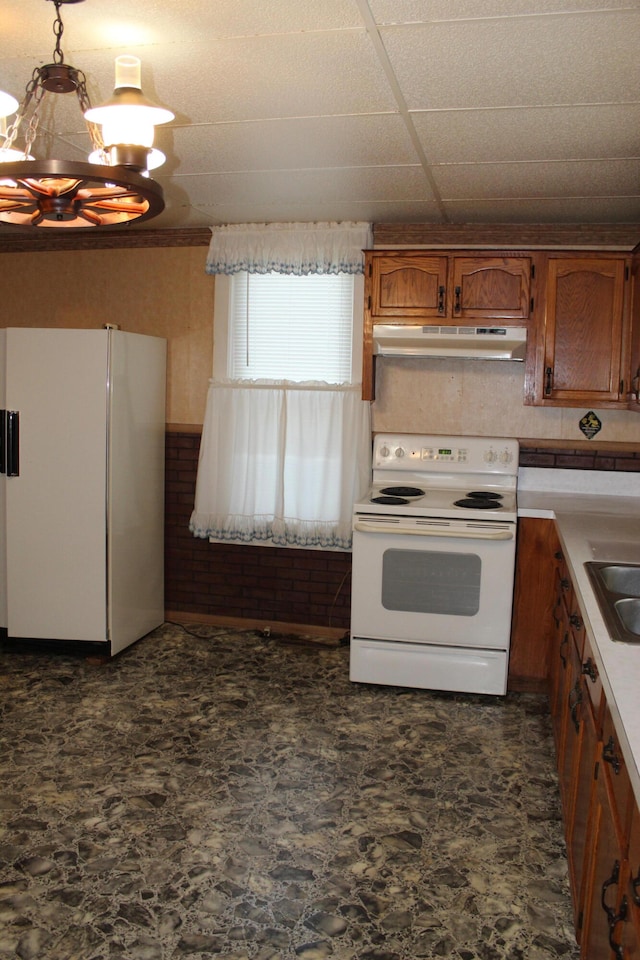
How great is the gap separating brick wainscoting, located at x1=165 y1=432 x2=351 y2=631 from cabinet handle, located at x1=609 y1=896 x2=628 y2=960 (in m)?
3.13

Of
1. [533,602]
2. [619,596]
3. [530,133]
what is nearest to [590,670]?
[619,596]

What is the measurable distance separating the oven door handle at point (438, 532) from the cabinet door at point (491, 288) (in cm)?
108

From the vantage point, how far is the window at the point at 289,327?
4422 mm

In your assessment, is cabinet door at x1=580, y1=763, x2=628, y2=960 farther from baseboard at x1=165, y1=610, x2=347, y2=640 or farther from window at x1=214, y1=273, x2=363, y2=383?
window at x1=214, y1=273, x2=363, y2=383

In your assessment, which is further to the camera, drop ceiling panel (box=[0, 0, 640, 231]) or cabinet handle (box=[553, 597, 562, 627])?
cabinet handle (box=[553, 597, 562, 627])

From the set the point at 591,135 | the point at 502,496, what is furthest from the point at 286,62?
the point at 502,496

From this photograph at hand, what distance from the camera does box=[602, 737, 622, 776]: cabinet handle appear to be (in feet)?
5.01

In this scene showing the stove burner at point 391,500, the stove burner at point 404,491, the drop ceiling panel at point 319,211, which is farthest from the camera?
the stove burner at point 404,491

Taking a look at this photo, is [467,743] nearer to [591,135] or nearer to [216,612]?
[216,612]

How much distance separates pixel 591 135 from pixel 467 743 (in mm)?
2409

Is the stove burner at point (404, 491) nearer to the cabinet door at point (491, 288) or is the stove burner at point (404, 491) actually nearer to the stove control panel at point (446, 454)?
the stove control panel at point (446, 454)

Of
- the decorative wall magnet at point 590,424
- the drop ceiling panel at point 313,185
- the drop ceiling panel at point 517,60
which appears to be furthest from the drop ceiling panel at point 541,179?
the decorative wall magnet at point 590,424

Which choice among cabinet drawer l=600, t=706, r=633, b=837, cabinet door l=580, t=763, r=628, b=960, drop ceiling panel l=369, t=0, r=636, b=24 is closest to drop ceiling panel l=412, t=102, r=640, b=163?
drop ceiling panel l=369, t=0, r=636, b=24

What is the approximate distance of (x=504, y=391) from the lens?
4.29m
